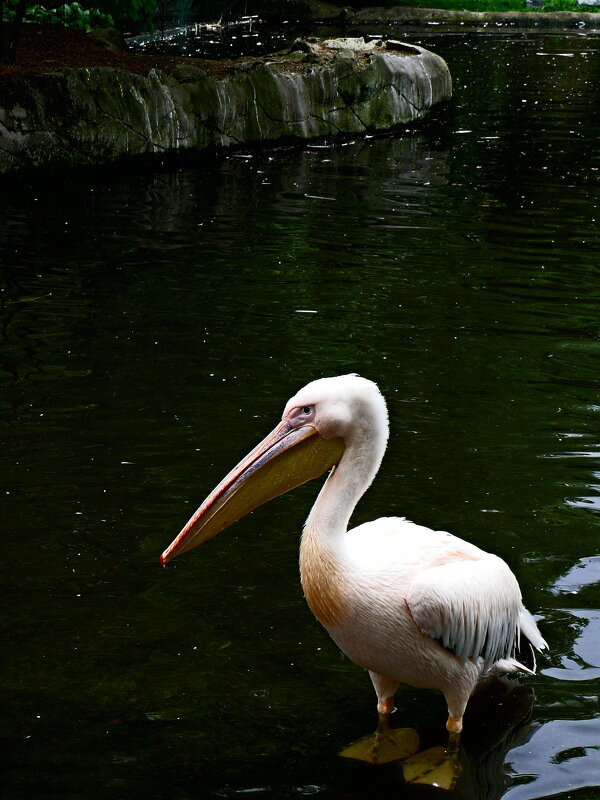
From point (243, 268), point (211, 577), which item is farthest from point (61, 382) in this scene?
point (243, 268)

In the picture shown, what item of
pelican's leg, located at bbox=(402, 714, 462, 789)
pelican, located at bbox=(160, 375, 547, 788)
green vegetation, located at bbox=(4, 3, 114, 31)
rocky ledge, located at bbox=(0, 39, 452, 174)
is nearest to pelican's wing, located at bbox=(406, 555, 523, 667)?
pelican, located at bbox=(160, 375, 547, 788)

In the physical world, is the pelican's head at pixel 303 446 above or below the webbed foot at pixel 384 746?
above

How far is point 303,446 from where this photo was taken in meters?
2.87

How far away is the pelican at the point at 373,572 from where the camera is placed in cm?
277

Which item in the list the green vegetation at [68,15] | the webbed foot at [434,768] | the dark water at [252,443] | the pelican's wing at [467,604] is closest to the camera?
the pelican's wing at [467,604]

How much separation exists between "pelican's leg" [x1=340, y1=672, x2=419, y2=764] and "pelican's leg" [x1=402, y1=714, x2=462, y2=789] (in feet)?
0.17

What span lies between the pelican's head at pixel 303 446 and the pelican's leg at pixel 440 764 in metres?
0.80

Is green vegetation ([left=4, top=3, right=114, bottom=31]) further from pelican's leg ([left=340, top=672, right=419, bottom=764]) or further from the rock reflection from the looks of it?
the rock reflection

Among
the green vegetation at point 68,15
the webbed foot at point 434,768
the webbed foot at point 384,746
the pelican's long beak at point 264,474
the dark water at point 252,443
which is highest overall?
the pelican's long beak at point 264,474

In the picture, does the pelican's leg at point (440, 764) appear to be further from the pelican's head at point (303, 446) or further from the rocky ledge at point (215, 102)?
the rocky ledge at point (215, 102)

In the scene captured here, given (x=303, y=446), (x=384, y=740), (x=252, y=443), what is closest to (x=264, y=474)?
(x=303, y=446)

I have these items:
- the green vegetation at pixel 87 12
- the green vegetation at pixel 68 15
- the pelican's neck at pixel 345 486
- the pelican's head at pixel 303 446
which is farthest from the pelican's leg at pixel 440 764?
the green vegetation at pixel 68 15

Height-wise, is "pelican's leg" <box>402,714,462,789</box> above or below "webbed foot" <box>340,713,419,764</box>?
above

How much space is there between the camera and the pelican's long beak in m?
2.86
